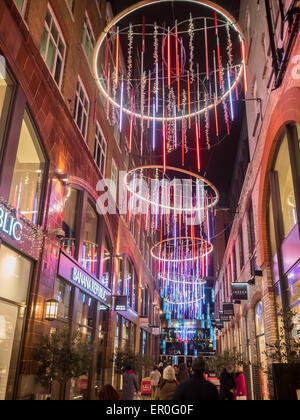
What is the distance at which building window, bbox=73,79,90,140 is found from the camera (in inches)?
547

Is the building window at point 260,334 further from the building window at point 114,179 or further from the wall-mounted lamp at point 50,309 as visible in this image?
the building window at point 114,179

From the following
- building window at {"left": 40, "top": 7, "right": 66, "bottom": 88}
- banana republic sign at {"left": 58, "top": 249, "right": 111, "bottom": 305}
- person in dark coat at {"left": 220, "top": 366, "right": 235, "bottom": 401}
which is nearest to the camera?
person in dark coat at {"left": 220, "top": 366, "right": 235, "bottom": 401}

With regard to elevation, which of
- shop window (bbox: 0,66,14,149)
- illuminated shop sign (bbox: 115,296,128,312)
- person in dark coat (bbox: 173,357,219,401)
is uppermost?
shop window (bbox: 0,66,14,149)

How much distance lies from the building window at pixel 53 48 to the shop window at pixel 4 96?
9.29ft

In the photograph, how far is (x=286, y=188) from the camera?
10.6 m

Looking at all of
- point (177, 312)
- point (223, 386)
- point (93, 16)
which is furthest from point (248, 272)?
point (177, 312)

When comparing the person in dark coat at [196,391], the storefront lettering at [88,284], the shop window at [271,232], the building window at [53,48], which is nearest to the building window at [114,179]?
the storefront lettering at [88,284]

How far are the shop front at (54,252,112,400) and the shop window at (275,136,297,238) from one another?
6.42 m

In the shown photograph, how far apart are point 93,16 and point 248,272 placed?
13497mm

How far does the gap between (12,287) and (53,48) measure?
24.9 ft

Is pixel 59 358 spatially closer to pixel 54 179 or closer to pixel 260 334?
pixel 54 179

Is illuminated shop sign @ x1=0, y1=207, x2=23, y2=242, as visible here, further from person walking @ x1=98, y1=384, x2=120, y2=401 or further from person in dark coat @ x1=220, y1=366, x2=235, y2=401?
person in dark coat @ x1=220, y1=366, x2=235, y2=401

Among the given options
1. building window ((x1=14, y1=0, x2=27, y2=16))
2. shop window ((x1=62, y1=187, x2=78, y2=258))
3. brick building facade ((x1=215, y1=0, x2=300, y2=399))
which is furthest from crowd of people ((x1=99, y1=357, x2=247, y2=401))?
building window ((x1=14, y1=0, x2=27, y2=16))
